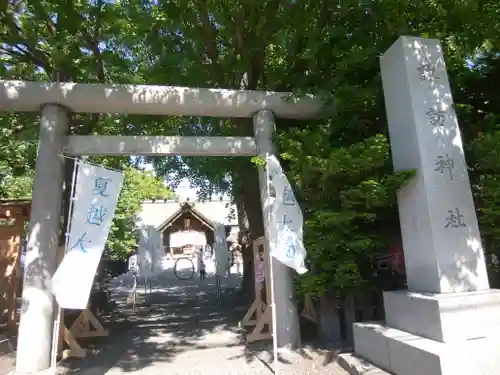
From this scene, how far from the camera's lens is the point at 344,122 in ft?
20.6

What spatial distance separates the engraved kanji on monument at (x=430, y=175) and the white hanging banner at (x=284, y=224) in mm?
1436

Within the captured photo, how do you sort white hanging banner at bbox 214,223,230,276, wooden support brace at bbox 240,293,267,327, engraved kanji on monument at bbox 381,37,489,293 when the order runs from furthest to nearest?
white hanging banner at bbox 214,223,230,276
wooden support brace at bbox 240,293,267,327
engraved kanji on monument at bbox 381,37,489,293

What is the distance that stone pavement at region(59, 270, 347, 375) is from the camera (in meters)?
5.52

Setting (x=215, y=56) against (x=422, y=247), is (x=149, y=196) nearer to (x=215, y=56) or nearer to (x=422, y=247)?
(x=215, y=56)

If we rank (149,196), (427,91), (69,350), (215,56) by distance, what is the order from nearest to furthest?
(427,91) → (69,350) → (215,56) → (149,196)

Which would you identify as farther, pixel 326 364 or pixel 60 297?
pixel 326 364

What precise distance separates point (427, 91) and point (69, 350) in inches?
264

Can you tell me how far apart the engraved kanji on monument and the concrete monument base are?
243mm

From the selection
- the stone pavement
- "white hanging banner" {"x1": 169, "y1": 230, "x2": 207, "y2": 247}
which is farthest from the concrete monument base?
"white hanging banner" {"x1": 169, "y1": 230, "x2": 207, "y2": 247}

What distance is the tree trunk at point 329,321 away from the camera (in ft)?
21.5

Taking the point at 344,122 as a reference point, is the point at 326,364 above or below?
below

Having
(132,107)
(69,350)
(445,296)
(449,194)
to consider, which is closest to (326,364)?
(445,296)


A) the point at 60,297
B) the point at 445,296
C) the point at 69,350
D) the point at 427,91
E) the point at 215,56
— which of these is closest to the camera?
the point at 445,296

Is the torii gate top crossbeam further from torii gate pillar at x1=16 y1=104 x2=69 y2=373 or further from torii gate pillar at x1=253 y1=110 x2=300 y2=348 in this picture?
torii gate pillar at x1=253 y1=110 x2=300 y2=348
